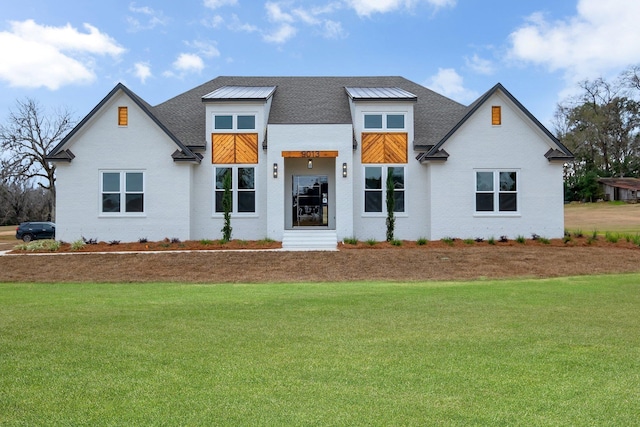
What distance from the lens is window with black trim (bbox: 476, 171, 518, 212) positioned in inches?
868

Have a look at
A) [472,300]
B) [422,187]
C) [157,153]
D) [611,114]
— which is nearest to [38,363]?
[472,300]

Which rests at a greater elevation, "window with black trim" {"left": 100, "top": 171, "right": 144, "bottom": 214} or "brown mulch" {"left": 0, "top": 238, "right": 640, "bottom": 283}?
"window with black trim" {"left": 100, "top": 171, "right": 144, "bottom": 214}

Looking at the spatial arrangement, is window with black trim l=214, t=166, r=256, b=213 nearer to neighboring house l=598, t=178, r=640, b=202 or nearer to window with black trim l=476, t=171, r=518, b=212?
window with black trim l=476, t=171, r=518, b=212

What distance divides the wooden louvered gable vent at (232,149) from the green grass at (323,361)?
13.0 m

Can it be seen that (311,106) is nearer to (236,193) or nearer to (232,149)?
(232,149)

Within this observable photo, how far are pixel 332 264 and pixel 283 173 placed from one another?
265 inches

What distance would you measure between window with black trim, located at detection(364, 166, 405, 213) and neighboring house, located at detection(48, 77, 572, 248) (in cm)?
9

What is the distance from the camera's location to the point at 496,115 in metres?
21.9

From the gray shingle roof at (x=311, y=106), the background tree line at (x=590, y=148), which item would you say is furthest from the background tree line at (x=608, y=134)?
the gray shingle roof at (x=311, y=106)

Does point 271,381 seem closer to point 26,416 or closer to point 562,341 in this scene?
point 26,416

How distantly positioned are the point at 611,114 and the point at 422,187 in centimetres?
5810

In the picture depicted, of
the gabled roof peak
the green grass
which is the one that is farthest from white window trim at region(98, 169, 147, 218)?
the green grass

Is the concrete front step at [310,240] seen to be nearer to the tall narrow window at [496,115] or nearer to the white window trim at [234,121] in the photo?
the white window trim at [234,121]

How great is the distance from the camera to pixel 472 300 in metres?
10.5
